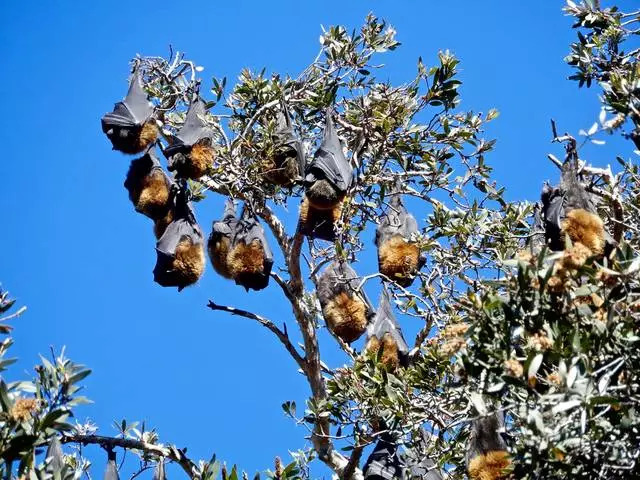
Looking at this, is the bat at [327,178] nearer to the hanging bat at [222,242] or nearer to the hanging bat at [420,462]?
the hanging bat at [222,242]

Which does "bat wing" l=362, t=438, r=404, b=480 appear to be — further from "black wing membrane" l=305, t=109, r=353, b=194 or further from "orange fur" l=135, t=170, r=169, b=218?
"orange fur" l=135, t=170, r=169, b=218

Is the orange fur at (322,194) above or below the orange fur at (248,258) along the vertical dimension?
below

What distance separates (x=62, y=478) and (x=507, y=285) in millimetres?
2549

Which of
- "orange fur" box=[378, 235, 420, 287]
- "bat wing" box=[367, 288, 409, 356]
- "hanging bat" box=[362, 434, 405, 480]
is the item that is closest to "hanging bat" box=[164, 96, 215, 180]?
"orange fur" box=[378, 235, 420, 287]

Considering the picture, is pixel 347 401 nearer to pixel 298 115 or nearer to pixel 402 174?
pixel 402 174

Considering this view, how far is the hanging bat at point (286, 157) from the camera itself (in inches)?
334

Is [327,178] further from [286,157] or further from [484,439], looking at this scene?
[484,439]

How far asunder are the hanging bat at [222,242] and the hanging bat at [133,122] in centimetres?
120

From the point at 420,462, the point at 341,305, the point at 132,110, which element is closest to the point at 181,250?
the point at 132,110

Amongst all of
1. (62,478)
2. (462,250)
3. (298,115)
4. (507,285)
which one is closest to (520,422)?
(507,285)

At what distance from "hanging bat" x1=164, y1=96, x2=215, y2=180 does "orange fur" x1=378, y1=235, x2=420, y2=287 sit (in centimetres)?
198

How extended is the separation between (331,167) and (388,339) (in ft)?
6.62

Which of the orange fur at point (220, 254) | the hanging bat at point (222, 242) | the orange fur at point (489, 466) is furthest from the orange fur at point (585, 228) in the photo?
the orange fur at point (220, 254)

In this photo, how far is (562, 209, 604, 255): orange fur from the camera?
20.4ft
